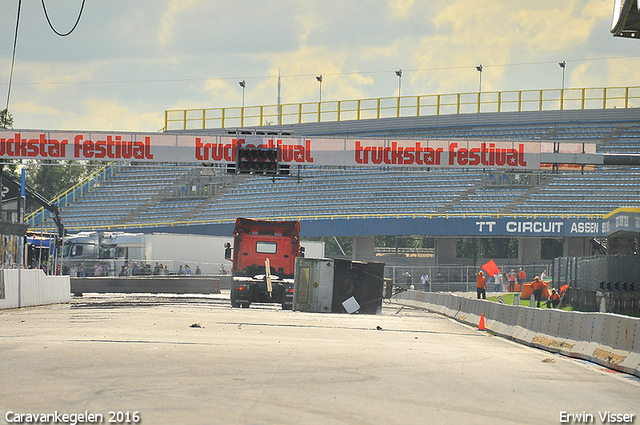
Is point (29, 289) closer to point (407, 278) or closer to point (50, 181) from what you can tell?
point (407, 278)

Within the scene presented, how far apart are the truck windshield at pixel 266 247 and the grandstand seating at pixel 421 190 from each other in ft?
64.4

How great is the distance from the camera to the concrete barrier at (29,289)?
23.1 metres

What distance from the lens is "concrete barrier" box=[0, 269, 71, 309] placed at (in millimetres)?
23103

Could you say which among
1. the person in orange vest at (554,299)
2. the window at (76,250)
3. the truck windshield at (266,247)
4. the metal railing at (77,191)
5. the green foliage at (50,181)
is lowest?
the person in orange vest at (554,299)

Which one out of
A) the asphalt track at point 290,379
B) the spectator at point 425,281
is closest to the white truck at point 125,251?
the spectator at point 425,281

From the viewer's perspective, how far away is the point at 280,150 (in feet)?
101

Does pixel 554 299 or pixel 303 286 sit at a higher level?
pixel 303 286

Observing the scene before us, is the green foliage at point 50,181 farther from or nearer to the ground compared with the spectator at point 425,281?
farther from the ground

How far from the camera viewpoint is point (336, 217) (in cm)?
5269

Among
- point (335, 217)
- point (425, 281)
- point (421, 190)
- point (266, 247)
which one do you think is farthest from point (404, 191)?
point (266, 247)

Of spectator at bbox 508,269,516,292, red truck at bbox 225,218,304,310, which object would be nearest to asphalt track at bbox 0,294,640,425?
red truck at bbox 225,218,304,310

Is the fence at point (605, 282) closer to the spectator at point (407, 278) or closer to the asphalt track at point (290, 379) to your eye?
the asphalt track at point (290, 379)

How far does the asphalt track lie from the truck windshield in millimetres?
12823

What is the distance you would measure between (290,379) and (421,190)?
45838mm
